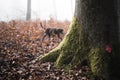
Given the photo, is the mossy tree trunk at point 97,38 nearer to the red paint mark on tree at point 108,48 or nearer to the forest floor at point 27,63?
the red paint mark on tree at point 108,48

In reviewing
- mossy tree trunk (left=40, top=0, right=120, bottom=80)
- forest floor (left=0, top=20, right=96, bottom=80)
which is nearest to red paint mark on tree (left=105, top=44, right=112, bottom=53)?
mossy tree trunk (left=40, top=0, right=120, bottom=80)

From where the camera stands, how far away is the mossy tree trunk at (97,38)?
5.55m

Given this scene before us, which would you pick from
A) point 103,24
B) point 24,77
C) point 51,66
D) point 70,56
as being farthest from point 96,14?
point 24,77

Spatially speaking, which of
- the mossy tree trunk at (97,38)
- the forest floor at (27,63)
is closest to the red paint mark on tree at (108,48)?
the mossy tree trunk at (97,38)

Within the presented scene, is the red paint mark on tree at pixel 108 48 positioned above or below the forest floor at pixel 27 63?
above

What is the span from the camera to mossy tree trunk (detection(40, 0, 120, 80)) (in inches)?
218

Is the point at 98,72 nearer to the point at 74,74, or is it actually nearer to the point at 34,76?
the point at 74,74

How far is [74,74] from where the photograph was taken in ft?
18.6

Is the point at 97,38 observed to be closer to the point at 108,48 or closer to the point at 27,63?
the point at 108,48

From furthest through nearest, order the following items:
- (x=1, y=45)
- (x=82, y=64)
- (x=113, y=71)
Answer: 1. (x=1, y=45)
2. (x=82, y=64)
3. (x=113, y=71)

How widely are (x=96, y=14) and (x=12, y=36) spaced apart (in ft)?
16.8

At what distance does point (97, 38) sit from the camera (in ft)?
18.5

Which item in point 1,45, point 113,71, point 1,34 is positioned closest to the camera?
point 113,71

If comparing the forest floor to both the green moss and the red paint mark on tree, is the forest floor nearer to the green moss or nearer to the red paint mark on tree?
the green moss
